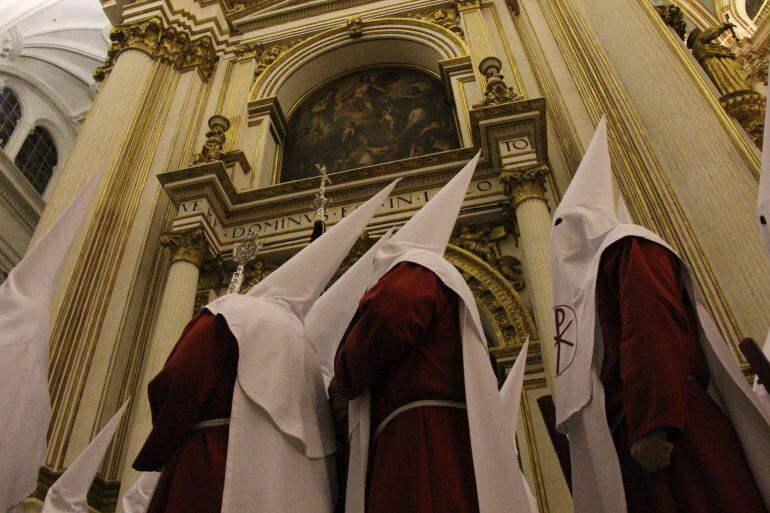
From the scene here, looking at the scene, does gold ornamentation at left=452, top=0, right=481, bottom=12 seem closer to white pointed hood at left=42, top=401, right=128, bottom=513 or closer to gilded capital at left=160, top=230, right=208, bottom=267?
gilded capital at left=160, top=230, right=208, bottom=267

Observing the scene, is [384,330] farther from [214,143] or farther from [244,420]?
[214,143]

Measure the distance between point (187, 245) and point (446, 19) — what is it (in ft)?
17.0

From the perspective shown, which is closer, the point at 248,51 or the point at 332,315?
the point at 332,315

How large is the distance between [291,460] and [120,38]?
29.0ft

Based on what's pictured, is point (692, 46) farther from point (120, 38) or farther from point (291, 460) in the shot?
point (120, 38)

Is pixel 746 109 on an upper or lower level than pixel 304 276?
upper

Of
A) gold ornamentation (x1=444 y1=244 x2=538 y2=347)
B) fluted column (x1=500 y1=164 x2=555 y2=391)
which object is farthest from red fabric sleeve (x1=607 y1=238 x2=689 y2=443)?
gold ornamentation (x1=444 y1=244 x2=538 y2=347)

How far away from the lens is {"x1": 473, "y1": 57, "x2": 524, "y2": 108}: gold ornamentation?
6398 millimetres

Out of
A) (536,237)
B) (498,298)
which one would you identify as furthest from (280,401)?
(498,298)

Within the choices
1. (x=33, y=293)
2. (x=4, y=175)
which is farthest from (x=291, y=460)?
(x=4, y=175)

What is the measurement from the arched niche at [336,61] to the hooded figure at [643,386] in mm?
6405

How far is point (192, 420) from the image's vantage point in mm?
2061

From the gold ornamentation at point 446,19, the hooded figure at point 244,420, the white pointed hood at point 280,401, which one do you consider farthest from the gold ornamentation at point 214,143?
the hooded figure at point 244,420

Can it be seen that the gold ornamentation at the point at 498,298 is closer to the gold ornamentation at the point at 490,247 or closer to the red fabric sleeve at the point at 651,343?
the gold ornamentation at the point at 490,247
